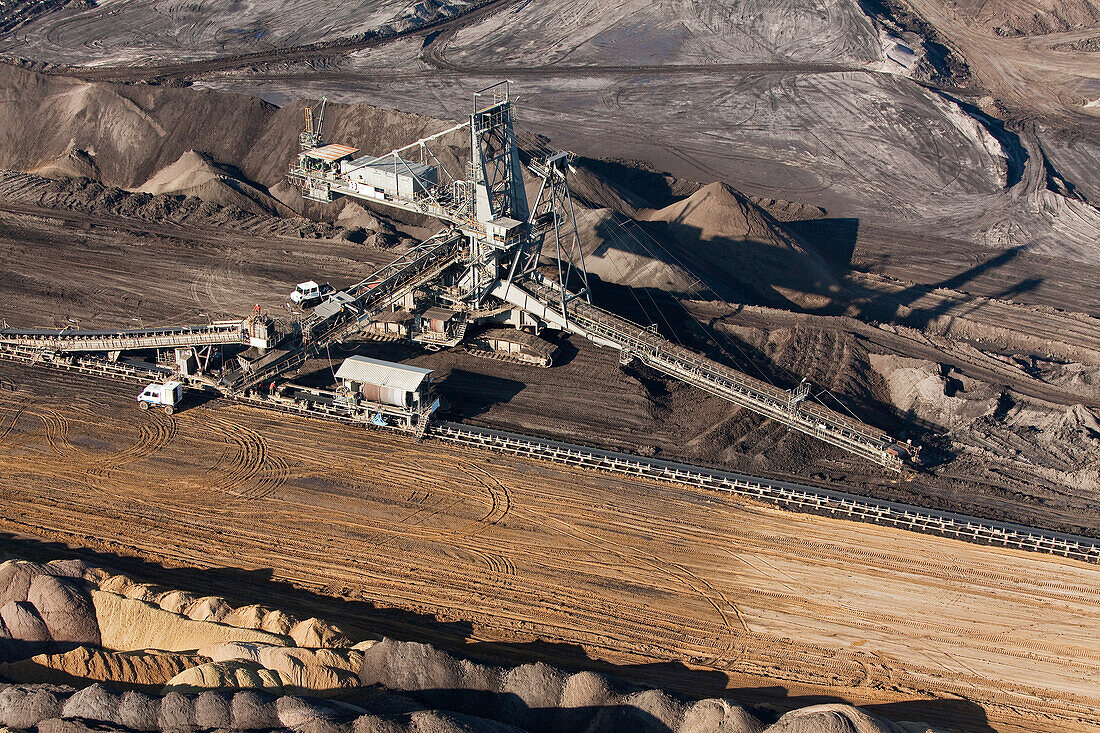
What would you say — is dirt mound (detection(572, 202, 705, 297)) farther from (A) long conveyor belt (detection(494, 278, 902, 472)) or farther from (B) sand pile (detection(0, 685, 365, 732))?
(B) sand pile (detection(0, 685, 365, 732))

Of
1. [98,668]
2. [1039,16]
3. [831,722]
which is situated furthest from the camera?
[1039,16]

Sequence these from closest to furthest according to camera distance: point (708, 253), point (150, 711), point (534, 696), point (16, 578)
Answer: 1. point (150, 711)
2. point (534, 696)
3. point (16, 578)
4. point (708, 253)

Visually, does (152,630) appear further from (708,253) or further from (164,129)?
(164,129)

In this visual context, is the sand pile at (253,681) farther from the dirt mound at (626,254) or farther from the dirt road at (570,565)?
the dirt mound at (626,254)

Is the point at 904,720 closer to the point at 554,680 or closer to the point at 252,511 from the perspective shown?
the point at 554,680

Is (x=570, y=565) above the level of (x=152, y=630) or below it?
below

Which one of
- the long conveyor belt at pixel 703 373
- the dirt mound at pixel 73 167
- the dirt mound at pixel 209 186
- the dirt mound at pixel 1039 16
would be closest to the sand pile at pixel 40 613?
the long conveyor belt at pixel 703 373

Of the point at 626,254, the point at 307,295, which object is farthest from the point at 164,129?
the point at 626,254
